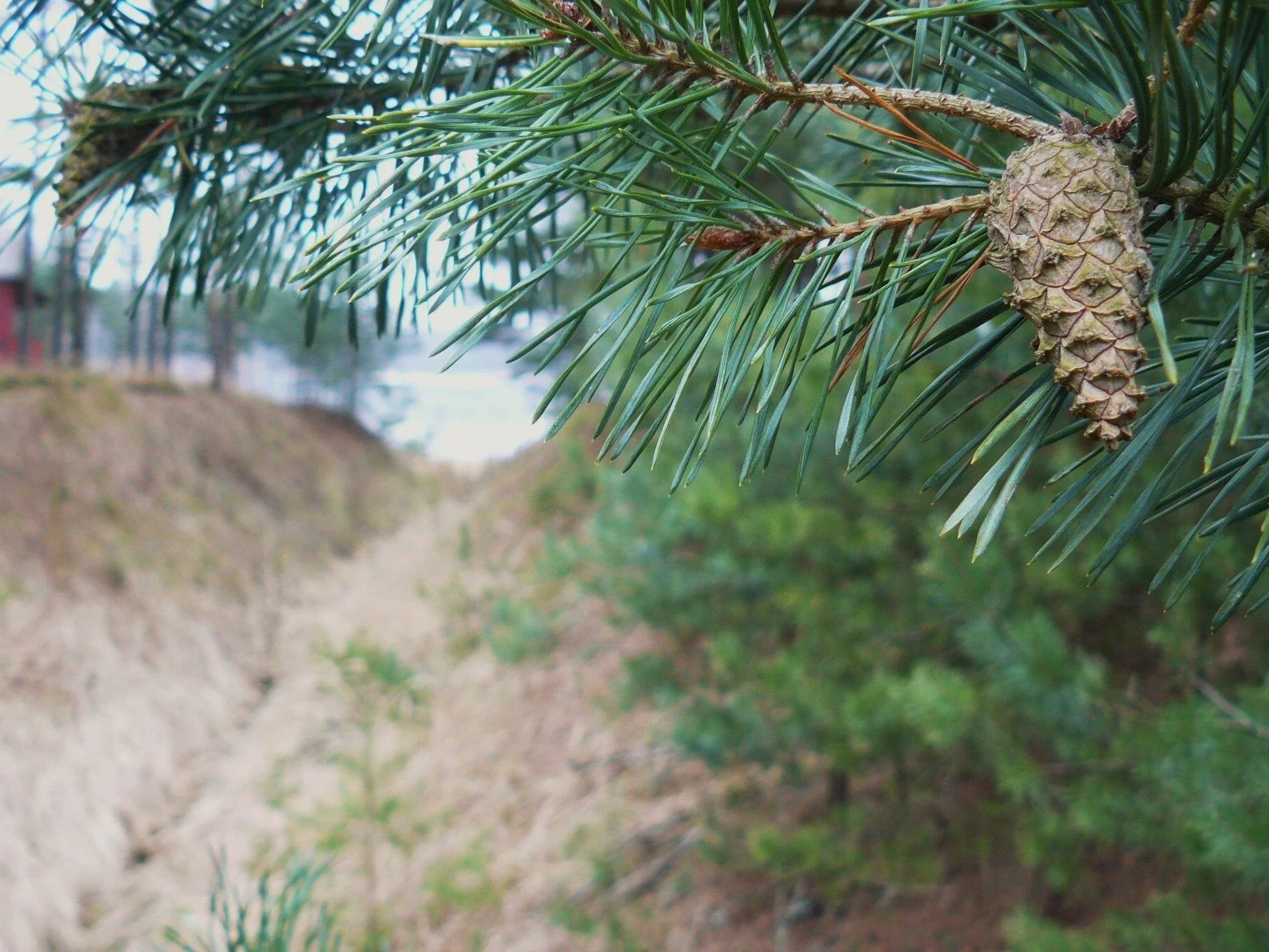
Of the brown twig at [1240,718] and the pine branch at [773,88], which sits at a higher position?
the pine branch at [773,88]

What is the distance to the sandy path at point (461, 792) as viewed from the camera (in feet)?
8.63

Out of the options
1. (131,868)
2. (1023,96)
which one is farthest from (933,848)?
(131,868)

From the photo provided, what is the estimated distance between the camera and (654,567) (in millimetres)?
2229

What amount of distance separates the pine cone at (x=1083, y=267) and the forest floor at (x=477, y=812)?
122cm

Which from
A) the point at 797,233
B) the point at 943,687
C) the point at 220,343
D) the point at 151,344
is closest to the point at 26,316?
the point at 151,344

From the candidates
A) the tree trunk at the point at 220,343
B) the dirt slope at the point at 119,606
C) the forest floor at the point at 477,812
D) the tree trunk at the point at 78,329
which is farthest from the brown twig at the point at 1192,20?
the tree trunk at the point at 220,343

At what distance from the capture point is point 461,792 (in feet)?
10.8

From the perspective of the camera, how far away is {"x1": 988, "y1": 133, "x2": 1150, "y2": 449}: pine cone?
1.05ft

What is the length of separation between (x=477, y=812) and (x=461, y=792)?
0.17 meters

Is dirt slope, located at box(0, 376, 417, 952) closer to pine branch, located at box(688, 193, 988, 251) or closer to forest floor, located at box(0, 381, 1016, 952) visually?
forest floor, located at box(0, 381, 1016, 952)

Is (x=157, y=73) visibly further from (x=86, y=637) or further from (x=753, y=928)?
(x=86, y=637)

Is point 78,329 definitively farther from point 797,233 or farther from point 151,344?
point 797,233

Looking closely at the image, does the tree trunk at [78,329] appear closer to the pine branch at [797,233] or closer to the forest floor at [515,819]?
the forest floor at [515,819]

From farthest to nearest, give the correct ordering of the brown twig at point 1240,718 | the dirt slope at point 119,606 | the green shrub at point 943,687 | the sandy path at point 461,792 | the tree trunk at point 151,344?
1. the tree trunk at point 151,344
2. the dirt slope at point 119,606
3. the sandy path at point 461,792
4. the green shrub at point 943,687
5. the brown twig at point 1240,718
